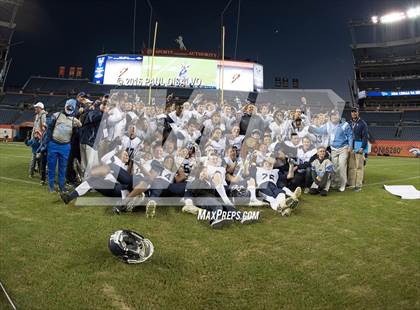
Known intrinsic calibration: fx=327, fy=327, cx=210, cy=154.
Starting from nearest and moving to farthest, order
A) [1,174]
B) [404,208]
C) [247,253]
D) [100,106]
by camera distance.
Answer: [247,253] < [404,208] < [100,106] < [1,174]

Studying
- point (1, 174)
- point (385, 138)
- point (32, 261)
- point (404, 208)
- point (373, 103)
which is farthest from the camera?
point (373, 103)

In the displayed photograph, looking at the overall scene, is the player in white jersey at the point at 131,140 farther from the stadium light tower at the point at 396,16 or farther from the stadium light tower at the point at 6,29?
the stadium light tower at the point at 396,16

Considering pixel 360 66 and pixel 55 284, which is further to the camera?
pixel 360 66

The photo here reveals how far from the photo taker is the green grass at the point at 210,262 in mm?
2879

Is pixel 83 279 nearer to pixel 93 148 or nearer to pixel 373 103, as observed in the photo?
pixel 93 148

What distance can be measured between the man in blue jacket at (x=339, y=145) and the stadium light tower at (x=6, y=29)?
44324mm

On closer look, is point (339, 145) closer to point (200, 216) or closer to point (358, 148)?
point (358, 148)

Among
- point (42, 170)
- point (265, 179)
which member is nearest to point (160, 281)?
point (265, 179)

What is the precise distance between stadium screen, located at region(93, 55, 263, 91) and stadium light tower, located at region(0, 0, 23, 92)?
15944 mm

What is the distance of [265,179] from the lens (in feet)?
22.2

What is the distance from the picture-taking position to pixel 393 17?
1658 inches

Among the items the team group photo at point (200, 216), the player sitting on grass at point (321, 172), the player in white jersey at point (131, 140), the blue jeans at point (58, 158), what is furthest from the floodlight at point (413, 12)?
the blue jeans at point (58, 158)

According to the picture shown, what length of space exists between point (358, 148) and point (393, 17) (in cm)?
4225

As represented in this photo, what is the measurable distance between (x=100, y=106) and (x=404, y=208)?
23.1ft
